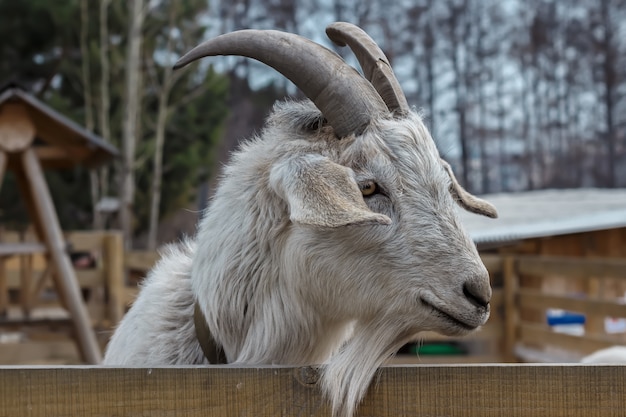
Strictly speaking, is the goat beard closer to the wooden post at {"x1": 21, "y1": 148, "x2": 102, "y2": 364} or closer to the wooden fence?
the wooden fence

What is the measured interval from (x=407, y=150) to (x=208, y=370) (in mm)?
1062

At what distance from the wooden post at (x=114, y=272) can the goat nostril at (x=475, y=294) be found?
28.8ft

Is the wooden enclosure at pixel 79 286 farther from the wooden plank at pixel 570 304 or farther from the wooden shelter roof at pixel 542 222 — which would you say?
the wooden plank at pixel 570 304

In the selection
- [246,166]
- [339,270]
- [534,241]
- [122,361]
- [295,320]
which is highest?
[246,166]

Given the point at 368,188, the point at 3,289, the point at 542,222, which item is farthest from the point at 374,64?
the point at 3,289

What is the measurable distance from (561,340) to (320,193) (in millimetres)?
6290

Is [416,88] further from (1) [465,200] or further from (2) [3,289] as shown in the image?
(1) [465,200]

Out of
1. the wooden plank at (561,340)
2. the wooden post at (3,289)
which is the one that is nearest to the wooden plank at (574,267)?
the wooden plank at (561,340)

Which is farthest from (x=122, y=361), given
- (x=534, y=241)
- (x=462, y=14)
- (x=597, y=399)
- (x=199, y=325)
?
(x=462, y=14)

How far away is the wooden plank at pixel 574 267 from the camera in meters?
7.31

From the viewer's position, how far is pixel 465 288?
267cm

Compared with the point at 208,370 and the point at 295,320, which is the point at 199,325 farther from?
the point at 208,370

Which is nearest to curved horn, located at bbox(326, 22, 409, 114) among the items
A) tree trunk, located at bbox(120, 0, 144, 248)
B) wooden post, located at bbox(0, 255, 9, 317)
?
wooden post, located at bbox(0, 255, 9, 317)

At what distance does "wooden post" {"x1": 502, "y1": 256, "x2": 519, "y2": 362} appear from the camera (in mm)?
9656
